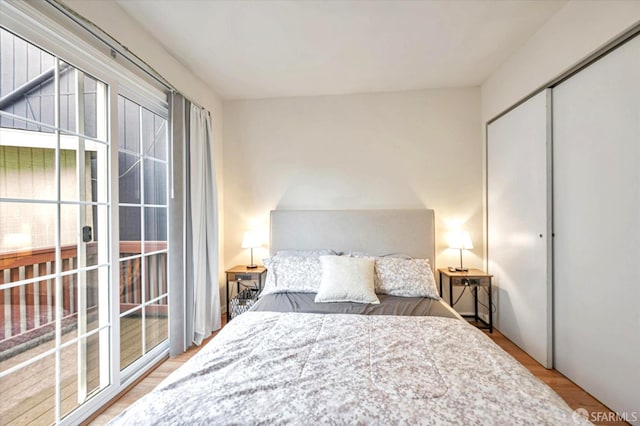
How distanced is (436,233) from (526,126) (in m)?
1.32

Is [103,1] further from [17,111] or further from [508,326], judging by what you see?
[508,326]

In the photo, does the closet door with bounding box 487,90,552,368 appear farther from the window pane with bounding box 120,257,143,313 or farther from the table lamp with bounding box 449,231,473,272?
the window pane with bounding box 120,257,143,313

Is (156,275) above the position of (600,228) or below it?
below

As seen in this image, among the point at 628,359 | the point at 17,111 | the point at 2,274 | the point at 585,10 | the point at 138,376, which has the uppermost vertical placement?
the point at 585,10

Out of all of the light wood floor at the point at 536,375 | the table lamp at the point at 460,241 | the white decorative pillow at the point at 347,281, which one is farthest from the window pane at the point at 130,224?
the table lamp at the point at 460,241

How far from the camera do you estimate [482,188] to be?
9.80 ft

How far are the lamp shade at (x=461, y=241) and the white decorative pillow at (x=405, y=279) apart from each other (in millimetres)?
535

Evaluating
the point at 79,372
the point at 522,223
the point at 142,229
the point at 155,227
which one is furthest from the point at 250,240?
the point at 522,223

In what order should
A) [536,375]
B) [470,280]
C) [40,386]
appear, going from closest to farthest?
[40,386] → [536,375] → [470,280]

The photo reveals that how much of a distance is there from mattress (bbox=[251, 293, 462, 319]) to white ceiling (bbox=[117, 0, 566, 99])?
2.14 m

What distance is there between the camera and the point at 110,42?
169cm

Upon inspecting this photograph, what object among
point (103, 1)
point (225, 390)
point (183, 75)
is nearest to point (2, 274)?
point (225, 390)

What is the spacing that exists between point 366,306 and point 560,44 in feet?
7.86

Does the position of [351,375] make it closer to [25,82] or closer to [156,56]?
[25,82]
